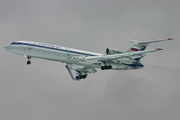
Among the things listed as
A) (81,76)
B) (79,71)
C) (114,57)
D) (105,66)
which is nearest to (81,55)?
(105,66)

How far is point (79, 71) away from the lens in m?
65.5

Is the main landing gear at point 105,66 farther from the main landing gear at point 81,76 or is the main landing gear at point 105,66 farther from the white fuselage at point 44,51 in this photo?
the main landing gear at point 81,76

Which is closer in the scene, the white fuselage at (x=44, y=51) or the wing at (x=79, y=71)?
the white fuselage at (x=44, y=51)

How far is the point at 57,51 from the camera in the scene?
2170 inches

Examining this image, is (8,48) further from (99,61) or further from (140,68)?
(140,68)

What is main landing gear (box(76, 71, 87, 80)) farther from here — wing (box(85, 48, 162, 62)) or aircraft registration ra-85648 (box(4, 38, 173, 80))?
wing (box(85, 48, 162, 62))

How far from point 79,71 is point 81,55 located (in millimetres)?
8938

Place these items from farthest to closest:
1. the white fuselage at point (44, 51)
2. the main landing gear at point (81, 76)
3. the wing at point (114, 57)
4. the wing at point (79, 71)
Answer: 1. the main landing gear at point (81, 76)
2. the wing at point (79, 71)
3. the wing at point (114, 57)
4. the white fuselage at point (44, 51)

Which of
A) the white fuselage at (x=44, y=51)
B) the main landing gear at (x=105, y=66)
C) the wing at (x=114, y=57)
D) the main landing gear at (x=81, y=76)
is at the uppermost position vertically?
the white fuselage at (x=44, y=51)

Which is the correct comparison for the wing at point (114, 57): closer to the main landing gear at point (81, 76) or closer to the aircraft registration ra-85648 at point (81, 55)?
the aircraft registration ra-85648 at point (81, 55)

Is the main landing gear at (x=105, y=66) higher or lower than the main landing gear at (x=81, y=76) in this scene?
higher

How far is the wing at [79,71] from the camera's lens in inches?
2494

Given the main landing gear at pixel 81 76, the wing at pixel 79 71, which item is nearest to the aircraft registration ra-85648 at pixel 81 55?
the wing at pixel 79 71

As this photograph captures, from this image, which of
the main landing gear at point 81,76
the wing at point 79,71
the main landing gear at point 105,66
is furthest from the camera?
the main landing gear at point 81,76
